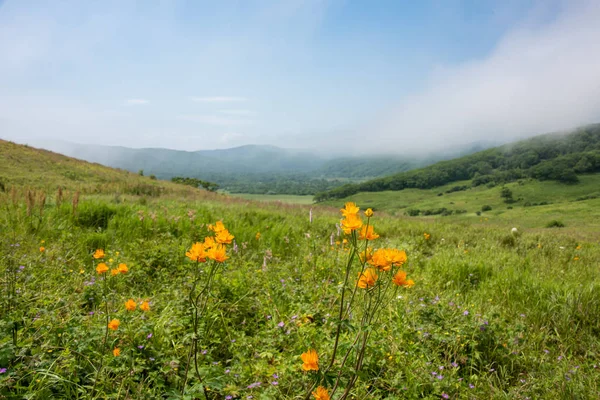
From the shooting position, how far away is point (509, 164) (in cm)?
16312

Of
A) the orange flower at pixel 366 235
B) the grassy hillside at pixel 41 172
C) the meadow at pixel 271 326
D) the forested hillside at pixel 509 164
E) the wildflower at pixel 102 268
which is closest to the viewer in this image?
the orange flower at pixel 366 235

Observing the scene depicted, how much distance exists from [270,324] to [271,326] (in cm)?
2

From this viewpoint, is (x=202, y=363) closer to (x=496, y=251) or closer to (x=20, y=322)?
(x=20, y=322)

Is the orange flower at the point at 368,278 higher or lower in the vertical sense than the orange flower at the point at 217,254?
lower

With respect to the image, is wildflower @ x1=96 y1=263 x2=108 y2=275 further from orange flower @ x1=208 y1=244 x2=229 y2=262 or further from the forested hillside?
the forested hillside

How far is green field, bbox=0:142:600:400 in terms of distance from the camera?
183cm

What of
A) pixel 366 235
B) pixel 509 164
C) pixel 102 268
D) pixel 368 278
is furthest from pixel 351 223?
pixel 509 164

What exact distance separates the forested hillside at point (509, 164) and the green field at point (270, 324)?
119 m

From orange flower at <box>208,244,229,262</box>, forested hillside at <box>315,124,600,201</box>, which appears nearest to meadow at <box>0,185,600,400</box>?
orange flower at <box>208,244,229,262</box>

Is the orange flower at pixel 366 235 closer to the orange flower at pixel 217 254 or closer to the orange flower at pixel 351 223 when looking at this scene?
the orange flower at pixel 351 223

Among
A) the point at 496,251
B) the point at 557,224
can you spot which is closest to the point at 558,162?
the point at 557,224

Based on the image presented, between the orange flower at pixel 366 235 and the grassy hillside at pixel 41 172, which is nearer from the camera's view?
the orange flower at pixel 366 235

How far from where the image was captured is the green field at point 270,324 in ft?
6.01

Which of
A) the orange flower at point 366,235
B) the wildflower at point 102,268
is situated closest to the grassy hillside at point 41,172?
the wildflower at point 102,268
